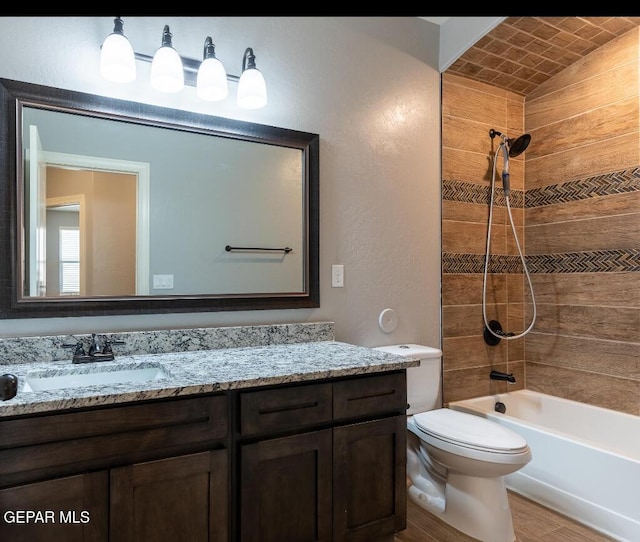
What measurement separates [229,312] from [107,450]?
0.84 metres

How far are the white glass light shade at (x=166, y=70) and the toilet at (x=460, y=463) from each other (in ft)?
5.16

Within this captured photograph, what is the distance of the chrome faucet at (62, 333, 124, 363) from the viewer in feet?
5.39

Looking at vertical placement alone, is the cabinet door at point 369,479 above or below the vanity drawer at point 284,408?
below

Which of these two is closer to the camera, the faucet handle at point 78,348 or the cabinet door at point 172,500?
the cabinet door at point 172,500

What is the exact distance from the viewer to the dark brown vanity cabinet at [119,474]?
3.89 ft

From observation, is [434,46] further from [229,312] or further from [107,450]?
[107,450]

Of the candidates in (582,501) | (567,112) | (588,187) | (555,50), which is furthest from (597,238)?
(582,501)

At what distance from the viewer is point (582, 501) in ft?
6.81

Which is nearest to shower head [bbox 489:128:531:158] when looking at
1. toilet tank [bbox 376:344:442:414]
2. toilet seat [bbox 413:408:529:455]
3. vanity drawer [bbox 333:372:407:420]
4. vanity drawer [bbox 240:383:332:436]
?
toilet tank [bbox 376:344:442:414]

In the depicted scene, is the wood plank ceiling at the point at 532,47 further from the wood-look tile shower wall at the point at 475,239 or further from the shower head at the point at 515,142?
the shower head at the point at 515,142

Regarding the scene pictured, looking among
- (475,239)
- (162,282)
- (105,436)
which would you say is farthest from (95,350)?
(475,239)

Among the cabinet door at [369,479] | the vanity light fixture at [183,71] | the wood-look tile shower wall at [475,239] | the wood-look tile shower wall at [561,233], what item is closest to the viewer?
the cabinet door at [369,479]
